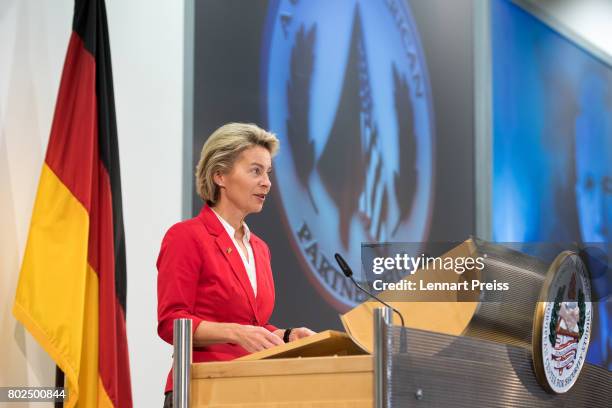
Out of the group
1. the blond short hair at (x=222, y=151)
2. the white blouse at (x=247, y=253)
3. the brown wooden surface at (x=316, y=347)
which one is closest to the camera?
the brown wooden surface at (x=316, y=347)

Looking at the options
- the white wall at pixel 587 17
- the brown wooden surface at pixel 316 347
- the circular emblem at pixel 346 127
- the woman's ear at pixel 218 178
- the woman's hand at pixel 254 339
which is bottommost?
the brown wooden surface at pixel 316 347

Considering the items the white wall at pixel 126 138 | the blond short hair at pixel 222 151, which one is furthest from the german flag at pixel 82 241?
the blond short hair at pixel 222 151

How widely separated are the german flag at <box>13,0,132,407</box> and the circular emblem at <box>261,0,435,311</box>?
4.60 ft

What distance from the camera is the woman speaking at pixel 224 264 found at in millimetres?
2805

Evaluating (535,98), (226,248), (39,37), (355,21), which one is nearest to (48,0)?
(39,37)

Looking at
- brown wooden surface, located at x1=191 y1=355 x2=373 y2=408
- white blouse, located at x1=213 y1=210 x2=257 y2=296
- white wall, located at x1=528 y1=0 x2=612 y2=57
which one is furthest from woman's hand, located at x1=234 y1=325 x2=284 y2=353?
white wall, located at x1=528 y1=0 x2=612 y2=57

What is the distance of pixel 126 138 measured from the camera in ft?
14.9

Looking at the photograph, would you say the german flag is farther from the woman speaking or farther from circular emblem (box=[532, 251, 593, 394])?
circular emblem (box=[532, 251, 593, 394])

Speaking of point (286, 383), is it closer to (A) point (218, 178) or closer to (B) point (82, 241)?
(A) point (218, 178)

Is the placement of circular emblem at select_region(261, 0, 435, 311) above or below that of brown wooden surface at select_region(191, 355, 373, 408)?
above

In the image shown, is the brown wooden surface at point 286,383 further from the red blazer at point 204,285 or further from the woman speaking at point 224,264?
the red blazer at point 204,285

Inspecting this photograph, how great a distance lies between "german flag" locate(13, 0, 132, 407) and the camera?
3.71 meters

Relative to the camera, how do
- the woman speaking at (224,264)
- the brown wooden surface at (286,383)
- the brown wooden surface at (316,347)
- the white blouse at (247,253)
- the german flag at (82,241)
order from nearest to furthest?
the brown wooden surface at (286,383) → the brown wooden surface at (316,347) → the woman speaking at (224,264) → the white blouse at (247,253) → the german flag at (82,241)

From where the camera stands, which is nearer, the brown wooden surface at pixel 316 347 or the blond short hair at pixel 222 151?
the brown wooden surface at pixel 316 347
